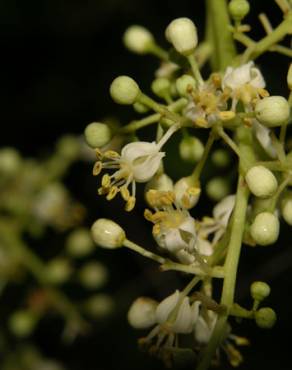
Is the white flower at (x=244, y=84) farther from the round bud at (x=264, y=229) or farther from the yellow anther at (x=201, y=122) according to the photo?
the round bud at (x=264, y=229)

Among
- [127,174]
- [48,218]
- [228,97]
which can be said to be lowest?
[48,218]

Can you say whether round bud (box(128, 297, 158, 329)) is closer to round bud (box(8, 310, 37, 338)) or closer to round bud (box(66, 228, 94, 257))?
round bud (box(8, 310, 37, 338))

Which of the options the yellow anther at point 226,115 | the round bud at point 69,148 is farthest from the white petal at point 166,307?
the round bud at point 69,148

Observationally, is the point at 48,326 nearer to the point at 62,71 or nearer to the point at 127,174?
the point at 62,71

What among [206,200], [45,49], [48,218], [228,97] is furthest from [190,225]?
[45,49]

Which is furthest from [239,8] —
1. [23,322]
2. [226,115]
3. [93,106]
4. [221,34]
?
[93,106]
